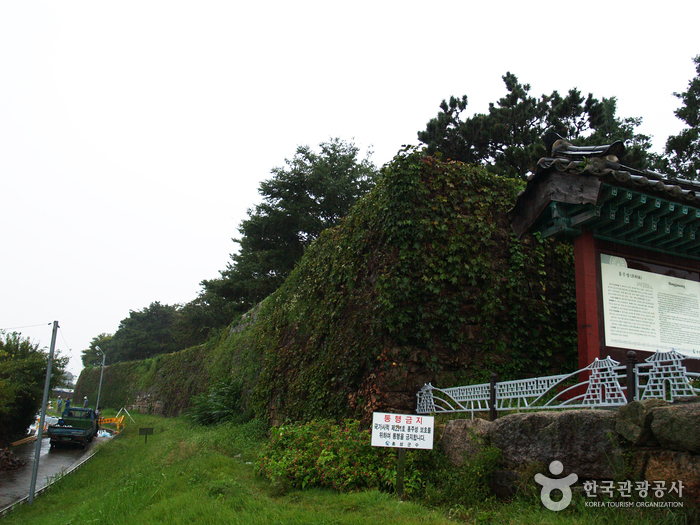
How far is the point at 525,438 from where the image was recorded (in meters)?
5.07

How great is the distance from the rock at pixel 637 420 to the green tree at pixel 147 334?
206 ft

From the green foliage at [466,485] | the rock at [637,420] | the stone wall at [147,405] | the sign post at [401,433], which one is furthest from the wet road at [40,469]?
the rock at [637,420]

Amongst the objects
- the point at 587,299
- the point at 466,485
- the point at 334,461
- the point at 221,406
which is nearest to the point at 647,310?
the point at 587,299

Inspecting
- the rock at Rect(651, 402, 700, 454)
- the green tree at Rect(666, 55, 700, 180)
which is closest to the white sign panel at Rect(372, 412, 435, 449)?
the rock at Rect(651, 402, 700, 454)

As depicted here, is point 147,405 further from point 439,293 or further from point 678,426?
point 678,426

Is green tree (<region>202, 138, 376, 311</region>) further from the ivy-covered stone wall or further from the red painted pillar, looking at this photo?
the red painted pillar

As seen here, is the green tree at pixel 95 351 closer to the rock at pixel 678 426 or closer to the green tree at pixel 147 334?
the green tree at pixel 147 334

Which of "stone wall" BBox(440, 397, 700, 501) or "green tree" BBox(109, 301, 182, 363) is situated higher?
"green tree" BBox(109, 301, 182, 363)

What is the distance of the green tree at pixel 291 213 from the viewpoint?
2698 centimetres

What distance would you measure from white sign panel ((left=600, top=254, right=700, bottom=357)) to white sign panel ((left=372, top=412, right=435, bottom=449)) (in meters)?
2.61

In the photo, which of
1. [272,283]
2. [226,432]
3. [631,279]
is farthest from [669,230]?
[272,283]

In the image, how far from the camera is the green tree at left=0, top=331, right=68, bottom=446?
19.0 meters

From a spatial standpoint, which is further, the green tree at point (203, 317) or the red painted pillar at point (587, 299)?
the green tree at point (203, 317)

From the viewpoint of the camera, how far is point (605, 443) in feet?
14.3
